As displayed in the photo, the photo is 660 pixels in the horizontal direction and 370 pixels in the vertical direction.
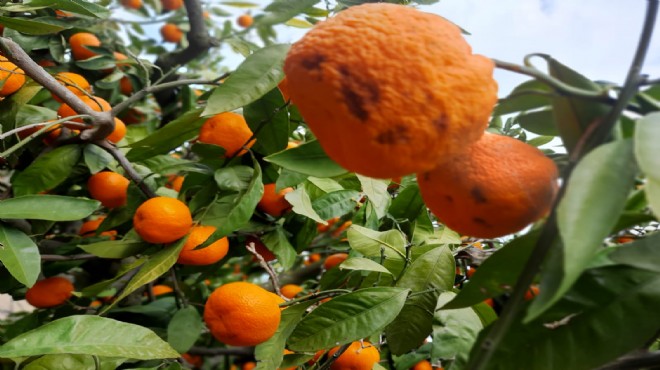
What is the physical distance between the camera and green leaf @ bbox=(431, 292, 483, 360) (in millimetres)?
738

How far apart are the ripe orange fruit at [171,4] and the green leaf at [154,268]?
5.31ft

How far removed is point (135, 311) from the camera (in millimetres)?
1265

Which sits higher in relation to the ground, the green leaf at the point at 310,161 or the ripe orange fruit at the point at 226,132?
the green leaf at the point at 310,161

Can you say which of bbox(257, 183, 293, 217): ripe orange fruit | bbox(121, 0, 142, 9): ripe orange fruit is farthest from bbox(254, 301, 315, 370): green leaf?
bbox(121, 0, 142, 9): ripe orange fruit

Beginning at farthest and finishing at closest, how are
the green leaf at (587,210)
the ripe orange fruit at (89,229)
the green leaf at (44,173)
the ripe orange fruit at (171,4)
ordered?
1. the ripe orange fruit at (171,4)
2. the ripe orange fruit at (89,229)
3. the green leaf at (44,173)
4. the green leaf at (587,210)

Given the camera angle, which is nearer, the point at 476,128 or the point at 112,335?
the point at 476,128

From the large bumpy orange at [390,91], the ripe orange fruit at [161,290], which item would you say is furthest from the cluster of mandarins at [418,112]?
the ripe orange fruit at [161,290]

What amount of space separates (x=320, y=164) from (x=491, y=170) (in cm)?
19

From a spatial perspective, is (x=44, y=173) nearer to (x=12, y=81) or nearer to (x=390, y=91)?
(x=12, y=81)

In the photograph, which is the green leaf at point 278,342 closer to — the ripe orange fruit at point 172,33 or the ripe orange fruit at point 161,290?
the ripe orange fruit at point 161,290

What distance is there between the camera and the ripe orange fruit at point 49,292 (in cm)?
Answer: 123

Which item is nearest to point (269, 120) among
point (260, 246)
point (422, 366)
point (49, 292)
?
point (260, 246)

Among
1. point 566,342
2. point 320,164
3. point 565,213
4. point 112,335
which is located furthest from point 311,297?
point 565,213

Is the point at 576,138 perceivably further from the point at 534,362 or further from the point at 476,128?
the point at 534,362
